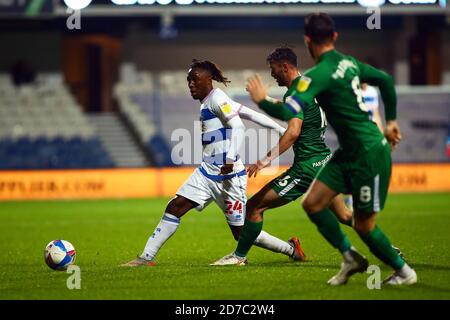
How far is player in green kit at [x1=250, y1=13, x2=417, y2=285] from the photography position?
7594 millimetres

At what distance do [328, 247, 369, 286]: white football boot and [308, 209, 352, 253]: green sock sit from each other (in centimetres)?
10

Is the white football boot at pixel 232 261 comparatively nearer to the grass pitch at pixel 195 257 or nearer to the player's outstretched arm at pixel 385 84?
the grass pitch at pixel 195 257

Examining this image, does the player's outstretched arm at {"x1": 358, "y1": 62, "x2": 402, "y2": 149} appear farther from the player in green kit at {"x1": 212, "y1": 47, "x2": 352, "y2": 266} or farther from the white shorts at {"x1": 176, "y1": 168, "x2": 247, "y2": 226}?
the white shorts at {"x1": 176, "y1": 168, "x2": 247, "y2": 226}

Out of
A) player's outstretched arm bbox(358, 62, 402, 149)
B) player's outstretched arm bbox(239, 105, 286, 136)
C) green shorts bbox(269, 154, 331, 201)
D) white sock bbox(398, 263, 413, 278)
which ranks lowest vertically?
white sock bbox(398, 263, 413, 278)

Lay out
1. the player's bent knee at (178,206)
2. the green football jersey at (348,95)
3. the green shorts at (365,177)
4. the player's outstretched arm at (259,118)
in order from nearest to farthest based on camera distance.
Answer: the green football jersey at (348,95) → the green shorts at (365,177) → the player's outstretched arm at (259,118) → the player's bent knee at (178,206)

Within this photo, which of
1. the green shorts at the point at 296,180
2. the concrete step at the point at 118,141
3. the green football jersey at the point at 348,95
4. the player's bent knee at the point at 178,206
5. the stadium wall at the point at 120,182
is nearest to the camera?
the green football jersey at the point at 348,95

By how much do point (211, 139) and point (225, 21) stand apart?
75.6ft

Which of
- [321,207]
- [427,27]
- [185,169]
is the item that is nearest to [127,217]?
[185,169]

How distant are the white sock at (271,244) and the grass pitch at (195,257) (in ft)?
0.48

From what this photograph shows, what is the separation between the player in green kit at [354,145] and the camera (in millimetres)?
7594

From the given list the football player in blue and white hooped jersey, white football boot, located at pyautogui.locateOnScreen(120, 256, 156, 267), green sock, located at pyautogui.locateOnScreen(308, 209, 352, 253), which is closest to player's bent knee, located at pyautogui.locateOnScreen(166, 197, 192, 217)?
the football player in blue and white hooped jersey

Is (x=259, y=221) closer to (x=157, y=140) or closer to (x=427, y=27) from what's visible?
(x=157, y=140)

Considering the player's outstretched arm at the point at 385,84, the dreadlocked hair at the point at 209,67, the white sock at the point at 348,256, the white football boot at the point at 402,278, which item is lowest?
the white football boot at the point at 402,278

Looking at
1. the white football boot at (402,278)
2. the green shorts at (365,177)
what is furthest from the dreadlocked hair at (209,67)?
the white football boot at (402,278)
